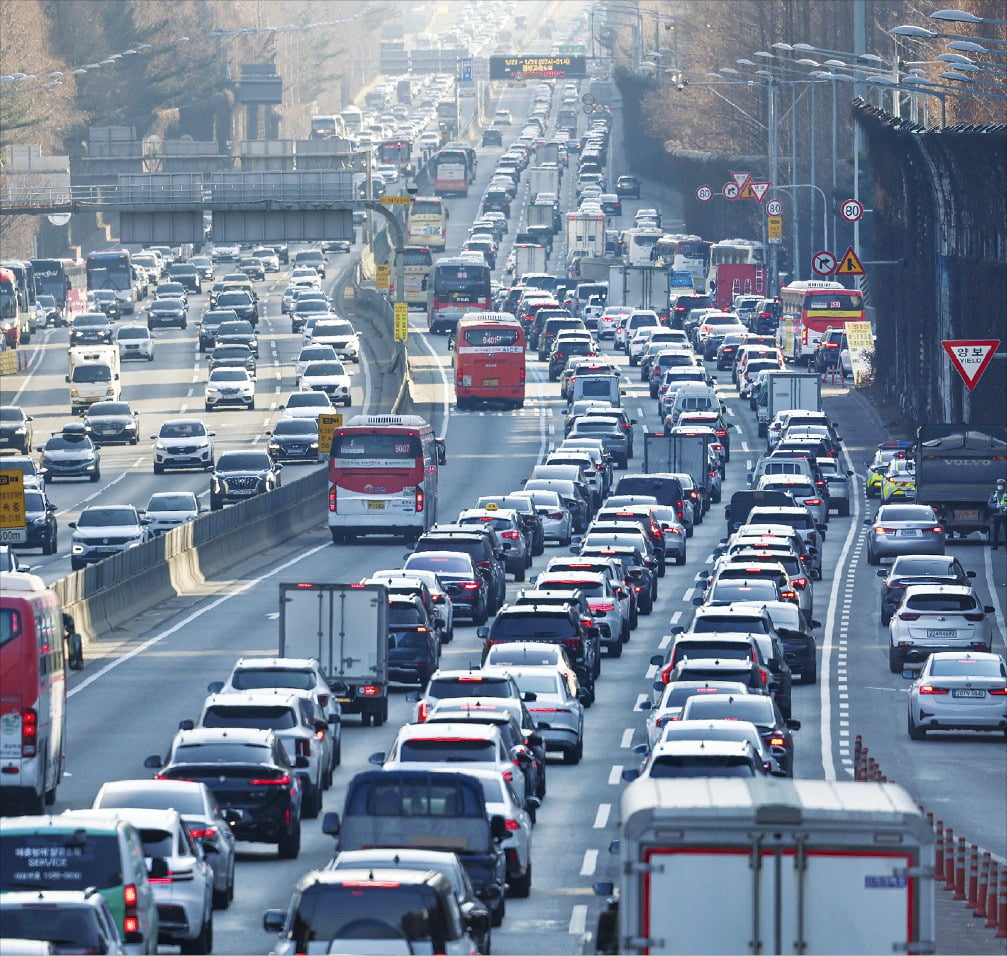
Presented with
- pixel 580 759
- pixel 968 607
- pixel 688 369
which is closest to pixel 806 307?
pixel 688 369

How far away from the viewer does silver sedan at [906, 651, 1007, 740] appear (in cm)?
3775

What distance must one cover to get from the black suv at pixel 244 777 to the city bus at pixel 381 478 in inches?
1299

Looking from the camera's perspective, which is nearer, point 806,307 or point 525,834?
point 525,834

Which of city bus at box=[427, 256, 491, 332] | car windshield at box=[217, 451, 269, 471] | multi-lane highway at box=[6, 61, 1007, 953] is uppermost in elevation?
city bus at box=[427, 256, 491, 332]

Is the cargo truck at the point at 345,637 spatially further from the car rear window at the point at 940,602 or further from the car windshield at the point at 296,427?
the car windshield at the point at 296,427

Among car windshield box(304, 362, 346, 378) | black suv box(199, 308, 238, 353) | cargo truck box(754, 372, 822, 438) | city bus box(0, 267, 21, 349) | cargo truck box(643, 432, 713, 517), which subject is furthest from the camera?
black suv box(199, 308, 238, 353)

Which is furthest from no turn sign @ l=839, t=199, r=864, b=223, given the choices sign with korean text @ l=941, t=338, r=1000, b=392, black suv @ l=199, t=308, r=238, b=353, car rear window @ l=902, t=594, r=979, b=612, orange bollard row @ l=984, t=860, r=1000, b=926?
orange bollard row @ l=984, t=860, r=1000, b=926

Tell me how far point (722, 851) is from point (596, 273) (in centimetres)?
12889

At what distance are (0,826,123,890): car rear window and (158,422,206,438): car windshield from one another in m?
59.0

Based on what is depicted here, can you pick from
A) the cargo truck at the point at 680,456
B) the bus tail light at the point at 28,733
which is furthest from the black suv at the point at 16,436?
the bus tail light at the point at 28,733

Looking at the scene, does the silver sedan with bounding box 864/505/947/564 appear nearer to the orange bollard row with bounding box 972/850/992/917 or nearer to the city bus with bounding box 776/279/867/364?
the orange bollard row with bounding box 972/850/992/917

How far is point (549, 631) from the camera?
39969 mm

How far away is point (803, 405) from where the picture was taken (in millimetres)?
88562

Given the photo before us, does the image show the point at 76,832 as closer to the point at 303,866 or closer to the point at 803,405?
the point at 303,866
